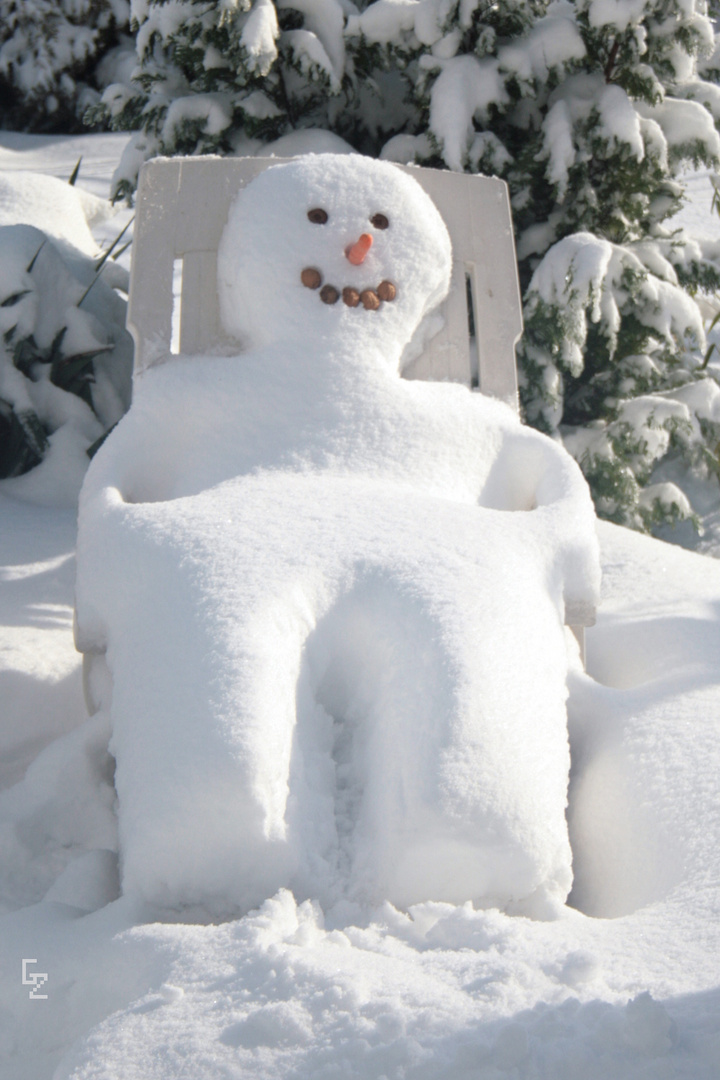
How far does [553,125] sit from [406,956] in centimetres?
268

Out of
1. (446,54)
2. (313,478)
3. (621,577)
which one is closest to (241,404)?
(313,478)

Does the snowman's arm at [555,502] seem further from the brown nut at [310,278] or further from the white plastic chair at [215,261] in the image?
the brown nut at [310,278]

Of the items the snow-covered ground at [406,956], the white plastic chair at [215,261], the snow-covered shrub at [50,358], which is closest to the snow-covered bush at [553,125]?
the snow-covered shrub at [50,358]

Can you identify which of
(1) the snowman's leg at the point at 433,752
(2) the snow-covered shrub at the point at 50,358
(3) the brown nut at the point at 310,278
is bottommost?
(2) the snow-covered shrub at the point at 50,358

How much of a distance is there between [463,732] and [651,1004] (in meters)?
0.48

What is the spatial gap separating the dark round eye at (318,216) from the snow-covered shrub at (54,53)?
17.5 feet

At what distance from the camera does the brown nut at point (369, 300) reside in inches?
83.9

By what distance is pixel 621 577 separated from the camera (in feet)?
8.57

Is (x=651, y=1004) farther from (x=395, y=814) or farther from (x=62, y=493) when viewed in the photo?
(x=62, y=493)

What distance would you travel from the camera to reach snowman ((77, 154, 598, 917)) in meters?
1.38

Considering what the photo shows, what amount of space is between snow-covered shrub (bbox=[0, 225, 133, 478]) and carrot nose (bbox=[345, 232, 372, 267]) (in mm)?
1361

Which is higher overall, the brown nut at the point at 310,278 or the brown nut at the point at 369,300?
the brown nut at the point at 310,278

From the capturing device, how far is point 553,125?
318 centimetres

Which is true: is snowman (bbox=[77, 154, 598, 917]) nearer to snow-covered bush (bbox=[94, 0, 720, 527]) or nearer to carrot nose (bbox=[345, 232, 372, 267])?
carrot nose (bbox=[345, 232, 372, 267])
